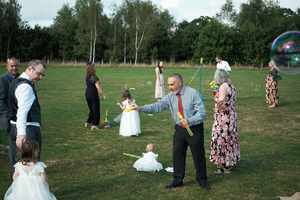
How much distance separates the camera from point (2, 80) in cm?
870

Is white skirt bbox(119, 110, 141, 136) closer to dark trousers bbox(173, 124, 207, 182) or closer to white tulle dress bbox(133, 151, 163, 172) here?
white tulle dress bbox(133, 151, 163, 172)

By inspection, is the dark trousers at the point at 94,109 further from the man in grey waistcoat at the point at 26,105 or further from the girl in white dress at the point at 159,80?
the girl in white dress at the point at 159,80

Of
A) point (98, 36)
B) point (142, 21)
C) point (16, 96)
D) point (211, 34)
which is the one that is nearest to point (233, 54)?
point (211, 34)

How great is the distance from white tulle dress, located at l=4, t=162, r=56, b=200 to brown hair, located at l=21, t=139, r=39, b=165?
0.09m

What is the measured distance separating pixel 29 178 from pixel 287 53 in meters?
5.39

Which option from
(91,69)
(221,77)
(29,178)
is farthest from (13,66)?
(91,69)

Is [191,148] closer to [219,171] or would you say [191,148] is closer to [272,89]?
[219,171]

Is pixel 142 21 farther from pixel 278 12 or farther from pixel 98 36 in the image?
pixel 278 12

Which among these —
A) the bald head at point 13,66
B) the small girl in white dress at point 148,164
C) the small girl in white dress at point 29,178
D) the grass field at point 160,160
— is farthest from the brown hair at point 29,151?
the small girl in white dress at point 148,164

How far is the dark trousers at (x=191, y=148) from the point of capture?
784cm

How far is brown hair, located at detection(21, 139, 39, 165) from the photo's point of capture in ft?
20.3

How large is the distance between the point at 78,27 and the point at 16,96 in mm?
75122

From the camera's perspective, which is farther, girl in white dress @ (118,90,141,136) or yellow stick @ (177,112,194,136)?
girl in white dress @ (118,90,141,136)

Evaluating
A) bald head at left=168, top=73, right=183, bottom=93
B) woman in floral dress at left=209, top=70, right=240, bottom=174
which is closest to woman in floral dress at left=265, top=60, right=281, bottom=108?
woman in floral dress at left=209, top=70, right=240, bottom=174
